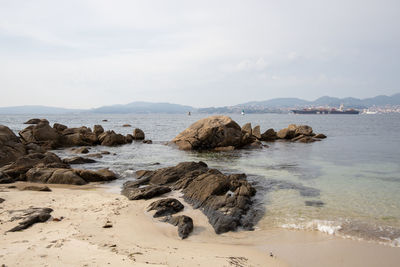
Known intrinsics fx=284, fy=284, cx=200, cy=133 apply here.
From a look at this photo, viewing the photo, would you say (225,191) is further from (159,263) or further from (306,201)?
(159,263)

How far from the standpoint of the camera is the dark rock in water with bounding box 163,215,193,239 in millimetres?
7204

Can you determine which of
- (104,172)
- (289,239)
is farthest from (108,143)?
(289,239)

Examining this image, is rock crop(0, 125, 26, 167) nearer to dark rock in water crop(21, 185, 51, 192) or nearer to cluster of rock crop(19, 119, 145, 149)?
dark rock in water crop(21, 185, 51, 192)

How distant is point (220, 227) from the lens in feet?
24.9

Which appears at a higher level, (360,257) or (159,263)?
(159,263)

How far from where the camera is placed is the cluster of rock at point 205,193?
8141 millimetres

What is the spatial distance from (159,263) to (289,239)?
3.57m

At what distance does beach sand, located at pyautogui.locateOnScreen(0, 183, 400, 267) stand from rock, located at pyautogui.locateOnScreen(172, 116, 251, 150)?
16858mm

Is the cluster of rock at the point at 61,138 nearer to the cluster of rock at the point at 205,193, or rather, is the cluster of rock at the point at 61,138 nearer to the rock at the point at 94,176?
the rock at the point at 94,176

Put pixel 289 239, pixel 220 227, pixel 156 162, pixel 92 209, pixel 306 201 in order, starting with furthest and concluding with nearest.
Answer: pixel 156 162
pixel 306 201
pixel 92 209
pixel 220 227
pixel 289 239

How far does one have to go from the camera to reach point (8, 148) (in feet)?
55.5

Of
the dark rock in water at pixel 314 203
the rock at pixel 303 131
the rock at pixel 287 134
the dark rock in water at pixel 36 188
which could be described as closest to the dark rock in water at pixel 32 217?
the dark rock in water at pixel 36 188

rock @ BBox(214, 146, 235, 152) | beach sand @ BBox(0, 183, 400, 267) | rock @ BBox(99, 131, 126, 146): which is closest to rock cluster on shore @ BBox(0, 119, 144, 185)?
beach sand @ BBox(0, 183, 400, 267)

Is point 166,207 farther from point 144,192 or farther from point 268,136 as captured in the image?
point 268,136
